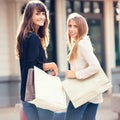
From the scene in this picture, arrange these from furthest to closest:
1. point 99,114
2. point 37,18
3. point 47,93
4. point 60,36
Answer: point 60,36 → point 99,114 → point 37,18 → point 47,93

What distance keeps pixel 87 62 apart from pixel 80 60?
9 cm

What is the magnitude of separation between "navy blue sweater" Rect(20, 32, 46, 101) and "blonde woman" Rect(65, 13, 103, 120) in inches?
13.5

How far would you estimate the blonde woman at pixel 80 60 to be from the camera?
14.3ft

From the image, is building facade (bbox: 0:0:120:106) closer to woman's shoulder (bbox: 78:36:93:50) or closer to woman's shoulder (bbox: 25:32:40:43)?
woman's shoulder (bbox: 78:36:93:50)

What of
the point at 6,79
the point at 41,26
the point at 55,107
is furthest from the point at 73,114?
the point at 6,79

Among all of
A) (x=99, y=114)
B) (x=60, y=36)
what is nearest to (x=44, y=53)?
Result: (x=99, y=114)

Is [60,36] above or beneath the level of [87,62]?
above

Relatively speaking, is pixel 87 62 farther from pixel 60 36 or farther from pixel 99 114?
pixel 60 36

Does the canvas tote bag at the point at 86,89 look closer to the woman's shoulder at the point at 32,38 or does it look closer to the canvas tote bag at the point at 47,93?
the canvas tote bag at the point at 47,93

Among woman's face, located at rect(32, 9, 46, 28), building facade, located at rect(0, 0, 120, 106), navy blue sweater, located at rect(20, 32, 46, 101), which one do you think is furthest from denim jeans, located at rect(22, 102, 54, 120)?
building facade, located at rect(0, 0, 120, 106)

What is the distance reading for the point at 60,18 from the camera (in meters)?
13.6

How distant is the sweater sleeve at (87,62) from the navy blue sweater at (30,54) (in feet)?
1.26

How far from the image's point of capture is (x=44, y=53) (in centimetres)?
430

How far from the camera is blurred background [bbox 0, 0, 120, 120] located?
12797mm
